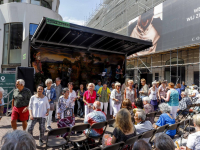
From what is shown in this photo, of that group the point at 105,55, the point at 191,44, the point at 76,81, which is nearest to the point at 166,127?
the point at 76,81

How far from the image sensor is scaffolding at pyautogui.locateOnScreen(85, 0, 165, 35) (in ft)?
67.9

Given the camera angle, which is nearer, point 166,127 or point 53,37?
point 166,127

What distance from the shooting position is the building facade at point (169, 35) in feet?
46.7

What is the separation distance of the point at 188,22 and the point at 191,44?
203cm

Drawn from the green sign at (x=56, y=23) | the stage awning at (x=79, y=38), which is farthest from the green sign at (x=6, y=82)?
the green sign at (x=56, y=23)

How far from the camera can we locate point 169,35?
16.1m

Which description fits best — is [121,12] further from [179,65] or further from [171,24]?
[179,65]

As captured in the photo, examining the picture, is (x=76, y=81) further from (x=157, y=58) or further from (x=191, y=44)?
(x=157, y=58)

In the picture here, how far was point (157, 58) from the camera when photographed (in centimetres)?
1920

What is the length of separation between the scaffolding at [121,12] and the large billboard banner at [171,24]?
195 centimetres

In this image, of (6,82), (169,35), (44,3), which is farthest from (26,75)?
(169,35)

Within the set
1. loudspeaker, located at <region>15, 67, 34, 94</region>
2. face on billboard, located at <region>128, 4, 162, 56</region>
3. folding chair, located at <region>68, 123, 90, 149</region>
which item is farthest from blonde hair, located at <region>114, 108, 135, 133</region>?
face on billboard, located at <region>128, 4, 162, 56</region>

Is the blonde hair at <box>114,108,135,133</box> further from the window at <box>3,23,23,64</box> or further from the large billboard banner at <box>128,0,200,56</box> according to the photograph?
the window at <box>3,23,23,64</box>

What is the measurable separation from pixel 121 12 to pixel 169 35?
36.9ft
